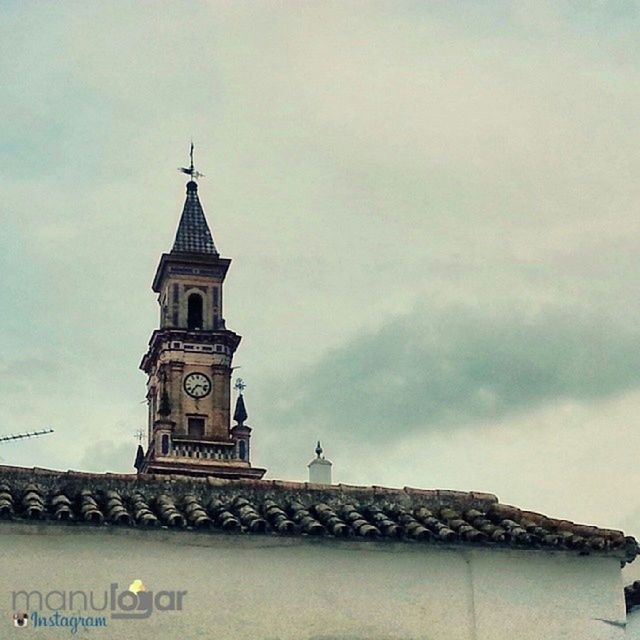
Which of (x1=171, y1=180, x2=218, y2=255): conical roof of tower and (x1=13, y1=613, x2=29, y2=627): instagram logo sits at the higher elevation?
(x1=171, y1=180, x2=218, y2=255): conical roof of tower

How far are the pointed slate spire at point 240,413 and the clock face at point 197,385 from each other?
1815 millimetres

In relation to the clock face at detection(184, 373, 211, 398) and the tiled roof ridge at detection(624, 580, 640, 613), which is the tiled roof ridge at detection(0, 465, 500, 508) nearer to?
the tiled roof ridge at detection(624, 580, 640, 613)

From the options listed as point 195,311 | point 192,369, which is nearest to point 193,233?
point 195,311

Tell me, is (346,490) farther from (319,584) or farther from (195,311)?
(195,311)

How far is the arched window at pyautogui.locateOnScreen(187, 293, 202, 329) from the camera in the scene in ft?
263

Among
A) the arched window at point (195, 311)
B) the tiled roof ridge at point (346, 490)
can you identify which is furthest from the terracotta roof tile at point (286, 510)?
the arched window at point (195, 311)

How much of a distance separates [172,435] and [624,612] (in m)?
61.3

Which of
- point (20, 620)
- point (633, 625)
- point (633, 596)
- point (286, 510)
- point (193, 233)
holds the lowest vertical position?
point (20, 620)

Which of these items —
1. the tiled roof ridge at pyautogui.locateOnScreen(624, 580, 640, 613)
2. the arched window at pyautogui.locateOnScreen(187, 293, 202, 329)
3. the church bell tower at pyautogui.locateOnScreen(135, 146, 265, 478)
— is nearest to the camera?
the tiled roof ridge at pyautogui.locateOnScreen(624, 580, 640, 613)

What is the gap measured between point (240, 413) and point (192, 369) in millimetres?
3628

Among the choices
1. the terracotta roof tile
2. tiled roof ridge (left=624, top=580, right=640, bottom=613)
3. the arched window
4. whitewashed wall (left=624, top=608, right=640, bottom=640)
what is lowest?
whitewashed wall (left=624, top=608, right=640, bottom=640)

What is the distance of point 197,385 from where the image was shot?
78375mm

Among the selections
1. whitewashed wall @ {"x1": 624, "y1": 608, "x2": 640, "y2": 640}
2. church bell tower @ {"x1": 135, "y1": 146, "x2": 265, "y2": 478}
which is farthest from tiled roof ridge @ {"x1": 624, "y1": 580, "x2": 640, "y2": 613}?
church bell tower @ {"x1": 135, "y1": 146, "x2": 265, "y2": 478}

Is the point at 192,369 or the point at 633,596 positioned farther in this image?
the point at 192,369
